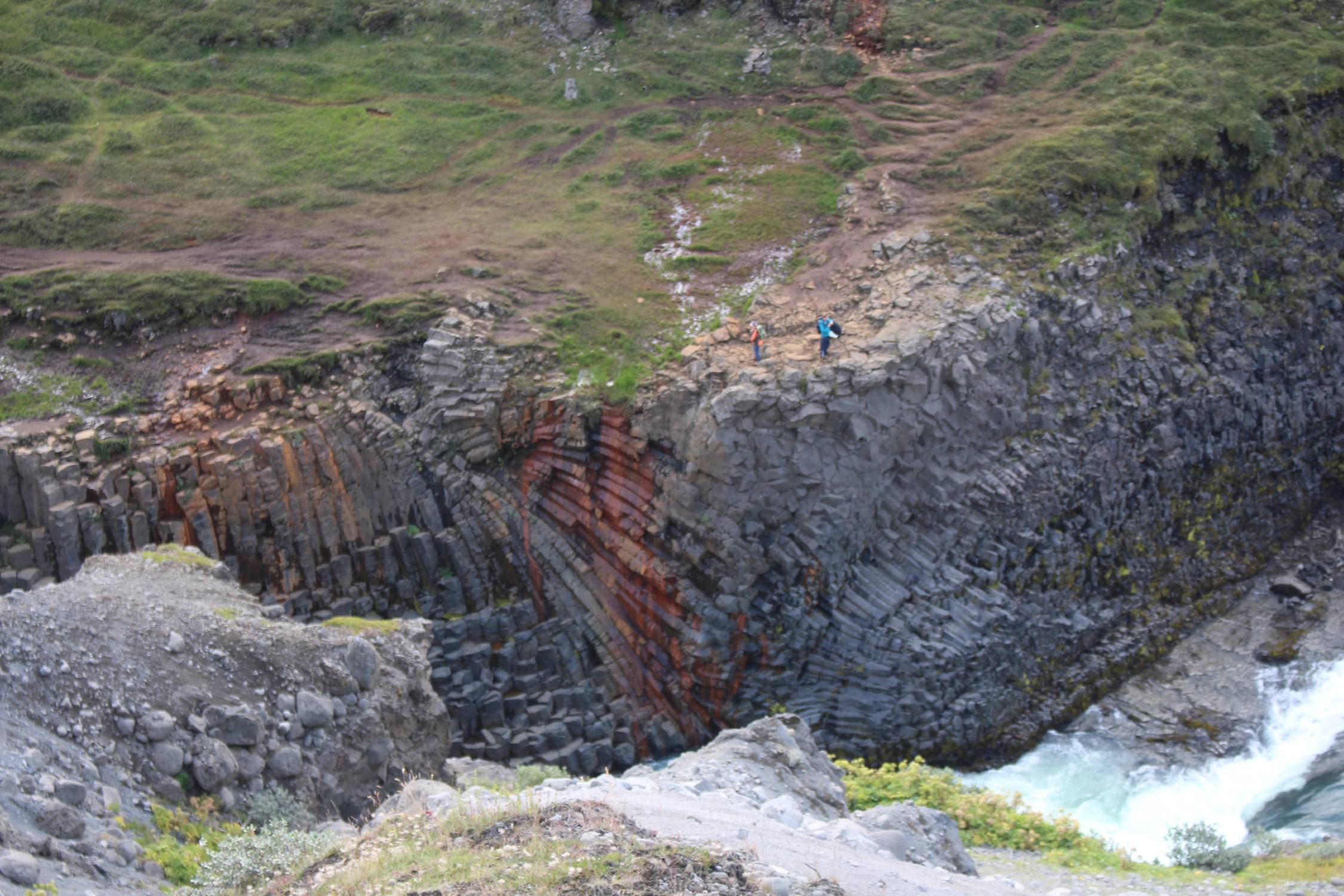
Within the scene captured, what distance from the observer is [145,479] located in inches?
771

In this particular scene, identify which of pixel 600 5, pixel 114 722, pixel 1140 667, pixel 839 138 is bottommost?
pixel 1140 667

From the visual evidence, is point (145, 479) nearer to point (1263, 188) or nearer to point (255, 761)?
point (255, 761)

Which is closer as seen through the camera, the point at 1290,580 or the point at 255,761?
the point at 255,761

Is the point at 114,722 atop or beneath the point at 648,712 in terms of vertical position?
atop

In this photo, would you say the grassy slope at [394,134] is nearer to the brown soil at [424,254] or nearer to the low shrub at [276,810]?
the brown soil at [424,254]

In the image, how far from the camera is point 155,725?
→ 11.8 m

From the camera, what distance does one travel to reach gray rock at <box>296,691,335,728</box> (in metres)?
13.1

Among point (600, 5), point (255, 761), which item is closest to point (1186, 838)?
point (255, 761)

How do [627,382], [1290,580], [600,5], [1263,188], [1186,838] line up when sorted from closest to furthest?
[1186,838] < [627,382] < [1290,580] < [1263,188] < [600,5]

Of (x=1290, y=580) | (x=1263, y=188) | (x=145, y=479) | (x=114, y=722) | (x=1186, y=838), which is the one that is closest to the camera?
(x=114, y=722)

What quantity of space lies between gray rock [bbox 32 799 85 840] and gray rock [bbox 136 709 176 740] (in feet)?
6.06

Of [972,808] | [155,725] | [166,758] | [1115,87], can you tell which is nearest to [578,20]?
[1115,87]

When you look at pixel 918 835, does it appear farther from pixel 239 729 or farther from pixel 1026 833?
pixel 239 729

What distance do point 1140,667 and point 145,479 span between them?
1816 cm
